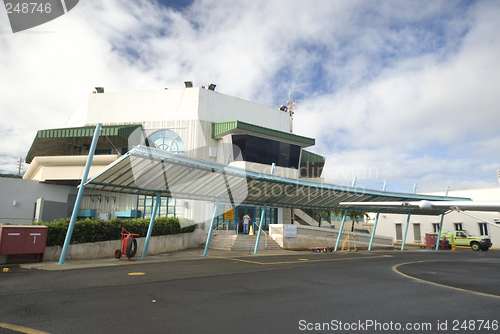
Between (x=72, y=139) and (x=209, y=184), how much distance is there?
20.0 metres

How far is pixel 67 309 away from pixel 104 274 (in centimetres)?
451

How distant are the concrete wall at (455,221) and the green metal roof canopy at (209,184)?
18.8 m

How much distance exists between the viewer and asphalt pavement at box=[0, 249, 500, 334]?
5387mm

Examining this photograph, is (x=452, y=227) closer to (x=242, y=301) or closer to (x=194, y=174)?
(x=194, y=174)

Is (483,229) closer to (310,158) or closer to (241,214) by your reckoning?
(310,158)

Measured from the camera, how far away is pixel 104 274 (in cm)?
1043

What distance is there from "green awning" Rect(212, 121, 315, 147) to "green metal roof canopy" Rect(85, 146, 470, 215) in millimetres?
8787

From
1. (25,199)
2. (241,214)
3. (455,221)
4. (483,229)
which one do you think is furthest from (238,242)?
(483,229)

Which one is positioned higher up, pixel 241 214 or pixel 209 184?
pixel 209 184

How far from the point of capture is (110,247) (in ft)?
52.4

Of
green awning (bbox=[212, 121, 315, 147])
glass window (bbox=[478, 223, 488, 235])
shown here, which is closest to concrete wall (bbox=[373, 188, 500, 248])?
glass window (bbox=[478, 223, 488, 235])

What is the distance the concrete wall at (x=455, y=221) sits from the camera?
35812 millimetres

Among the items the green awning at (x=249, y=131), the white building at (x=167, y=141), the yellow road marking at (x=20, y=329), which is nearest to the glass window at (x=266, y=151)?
the white building at (x=167, y=141)

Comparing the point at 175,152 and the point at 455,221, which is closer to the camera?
the point at 175,152
